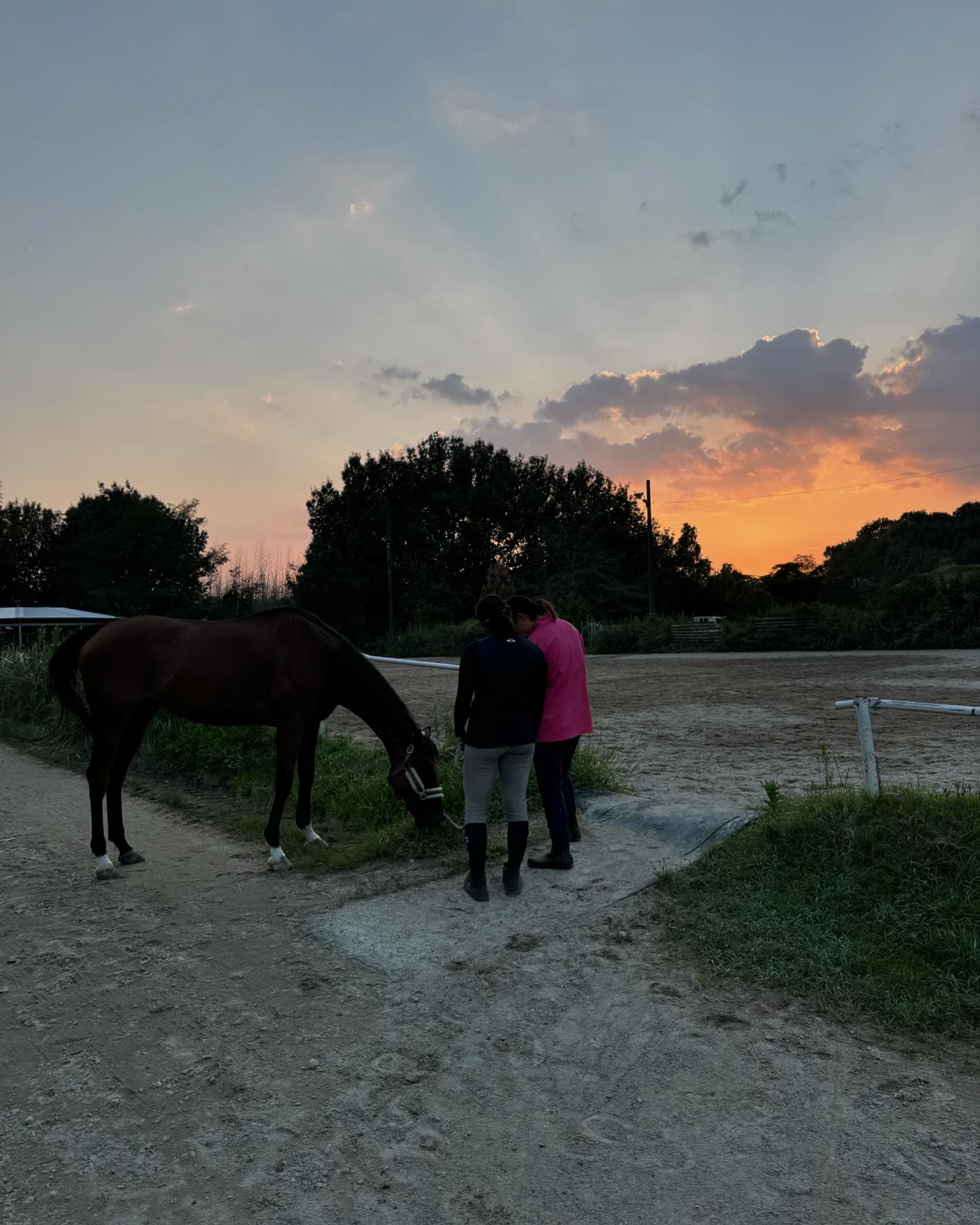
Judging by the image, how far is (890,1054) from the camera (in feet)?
9.36

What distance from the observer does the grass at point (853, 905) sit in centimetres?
323

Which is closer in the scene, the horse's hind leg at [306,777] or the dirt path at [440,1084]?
the dirt path at [440,1084]

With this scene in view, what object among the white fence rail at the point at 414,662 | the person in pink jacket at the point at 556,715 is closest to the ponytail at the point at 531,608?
the person in pink jacket at the point at 556,715

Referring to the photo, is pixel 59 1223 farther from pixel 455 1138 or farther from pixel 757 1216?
pixel 757 1216

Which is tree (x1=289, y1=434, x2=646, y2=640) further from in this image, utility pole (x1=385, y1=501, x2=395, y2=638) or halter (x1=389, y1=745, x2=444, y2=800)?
halter (x1=389, y1=745, x2=444, y2=800)

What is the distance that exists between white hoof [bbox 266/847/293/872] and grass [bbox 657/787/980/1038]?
223cm

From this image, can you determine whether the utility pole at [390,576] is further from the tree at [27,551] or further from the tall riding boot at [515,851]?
the tall riding boot at [515,851]

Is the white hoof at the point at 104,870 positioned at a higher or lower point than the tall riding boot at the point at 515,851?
lower

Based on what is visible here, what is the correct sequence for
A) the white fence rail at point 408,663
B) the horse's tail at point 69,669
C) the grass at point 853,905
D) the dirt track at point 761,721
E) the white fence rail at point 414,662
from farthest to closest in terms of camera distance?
the dirt track at point 761,721 → the white fence rail at point 408,663 → the white fence rail at point 414,662 → the horse's tail at point 69,669 → the grass at point 853,905

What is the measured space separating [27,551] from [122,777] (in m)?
50.0

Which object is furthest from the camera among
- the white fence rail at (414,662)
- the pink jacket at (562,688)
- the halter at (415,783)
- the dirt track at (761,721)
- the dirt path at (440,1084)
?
the dirt track at (761,721)

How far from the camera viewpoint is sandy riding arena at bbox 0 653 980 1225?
2.22 meters

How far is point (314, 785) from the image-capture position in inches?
272

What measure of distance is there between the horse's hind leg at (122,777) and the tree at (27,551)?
1804 inches
